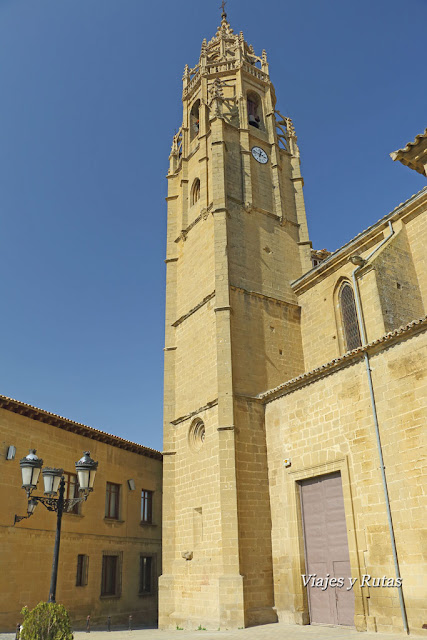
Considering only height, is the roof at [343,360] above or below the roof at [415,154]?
below

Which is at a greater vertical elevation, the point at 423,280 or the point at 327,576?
the point at 423,280

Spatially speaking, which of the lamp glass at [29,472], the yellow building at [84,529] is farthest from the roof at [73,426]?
the lamp glass at [29,472]

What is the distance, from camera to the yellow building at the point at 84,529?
15906mm

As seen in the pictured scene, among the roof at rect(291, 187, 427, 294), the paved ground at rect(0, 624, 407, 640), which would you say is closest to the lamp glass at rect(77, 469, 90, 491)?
the paved ground at rect(0, 624, 407, 640)

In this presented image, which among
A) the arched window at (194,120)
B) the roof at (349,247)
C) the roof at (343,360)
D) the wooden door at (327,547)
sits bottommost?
the wooden door at (327,547)

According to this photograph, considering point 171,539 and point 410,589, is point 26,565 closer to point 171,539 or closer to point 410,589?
point 171,539

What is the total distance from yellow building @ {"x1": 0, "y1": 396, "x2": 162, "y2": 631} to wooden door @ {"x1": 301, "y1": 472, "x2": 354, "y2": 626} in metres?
8.59

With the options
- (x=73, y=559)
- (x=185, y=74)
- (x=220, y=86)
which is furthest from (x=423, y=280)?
(x=185, y=74)

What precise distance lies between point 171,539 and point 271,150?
16.1m

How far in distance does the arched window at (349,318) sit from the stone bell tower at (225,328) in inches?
78.1

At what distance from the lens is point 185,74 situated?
87.5 ft

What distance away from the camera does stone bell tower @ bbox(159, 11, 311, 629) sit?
14812 mm

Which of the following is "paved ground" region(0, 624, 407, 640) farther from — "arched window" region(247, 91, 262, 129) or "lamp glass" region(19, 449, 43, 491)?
"arched window" region(247, 91, 262, 129)

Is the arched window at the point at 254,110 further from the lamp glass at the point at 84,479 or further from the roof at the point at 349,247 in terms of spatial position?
the lamp glass at the point at 84,479
